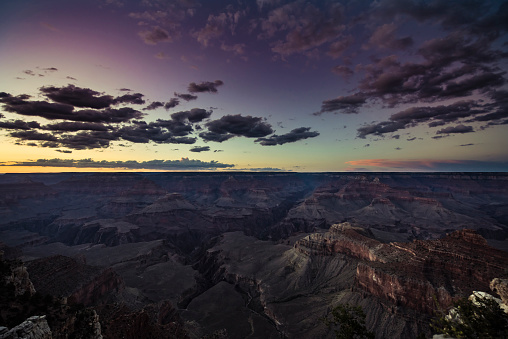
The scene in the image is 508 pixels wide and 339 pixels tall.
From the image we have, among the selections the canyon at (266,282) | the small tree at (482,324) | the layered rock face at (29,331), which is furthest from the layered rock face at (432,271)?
the layered rock face at (29,331)

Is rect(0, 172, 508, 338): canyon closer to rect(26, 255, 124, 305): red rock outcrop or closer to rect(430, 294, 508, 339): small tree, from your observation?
rect(26, 255, 124, 305): red rock outcrop

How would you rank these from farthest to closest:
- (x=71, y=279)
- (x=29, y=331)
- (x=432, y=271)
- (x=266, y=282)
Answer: (x=266, y=282) → (x=71, y=279) → (x=432, y=271) → (x=29, y=331)

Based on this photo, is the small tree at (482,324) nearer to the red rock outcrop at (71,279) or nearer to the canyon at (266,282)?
the canyon at (266,282)

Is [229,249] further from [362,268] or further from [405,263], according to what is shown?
[405,263]

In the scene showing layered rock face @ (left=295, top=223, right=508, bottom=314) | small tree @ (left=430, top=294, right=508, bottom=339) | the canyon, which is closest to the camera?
small tree @ (left=430, top=294, right=508, bottom=339)

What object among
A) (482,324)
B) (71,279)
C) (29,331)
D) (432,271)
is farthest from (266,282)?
(29,331)

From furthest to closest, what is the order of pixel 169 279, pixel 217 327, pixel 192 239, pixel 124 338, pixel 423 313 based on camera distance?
pixel 192 239
pixel 169 279
pixel 217 327
pixel 423 313
pixel 124 338

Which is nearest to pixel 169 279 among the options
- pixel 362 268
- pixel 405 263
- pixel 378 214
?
pixel 362 268

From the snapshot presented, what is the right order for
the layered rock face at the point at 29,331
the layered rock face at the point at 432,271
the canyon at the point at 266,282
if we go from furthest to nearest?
the canyon at the point at 266,282
the layered rock face at the point at 432,271
the layered rock face at the point at 29,331

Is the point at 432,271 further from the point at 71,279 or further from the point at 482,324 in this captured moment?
the point at 71,279

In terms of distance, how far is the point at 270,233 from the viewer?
18938 centimetres

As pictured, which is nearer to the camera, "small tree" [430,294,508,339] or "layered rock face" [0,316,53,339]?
"layered rock face" [0,316,53,339]

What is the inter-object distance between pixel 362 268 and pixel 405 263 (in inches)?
A: 423

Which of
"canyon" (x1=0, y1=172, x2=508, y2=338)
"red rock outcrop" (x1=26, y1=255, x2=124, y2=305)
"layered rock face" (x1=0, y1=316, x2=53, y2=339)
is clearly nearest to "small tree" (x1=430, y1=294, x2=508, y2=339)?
"canyon" (x1=0, y1=172, x2=508, y2=338)
